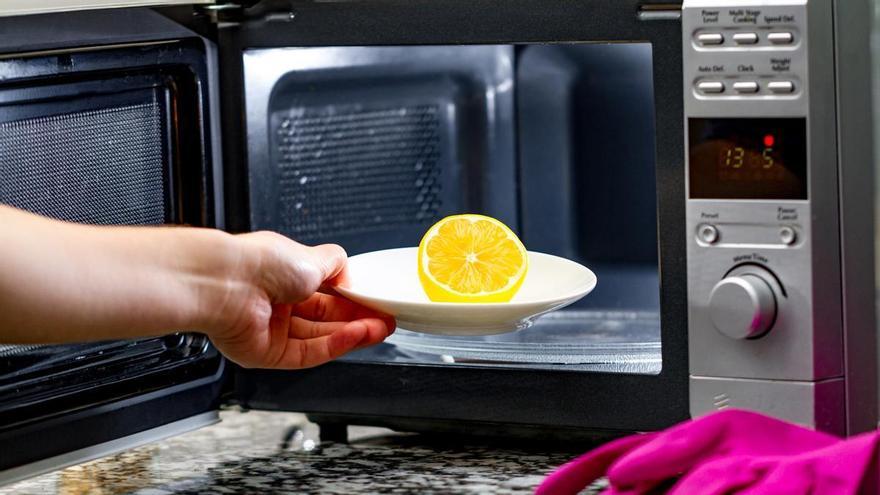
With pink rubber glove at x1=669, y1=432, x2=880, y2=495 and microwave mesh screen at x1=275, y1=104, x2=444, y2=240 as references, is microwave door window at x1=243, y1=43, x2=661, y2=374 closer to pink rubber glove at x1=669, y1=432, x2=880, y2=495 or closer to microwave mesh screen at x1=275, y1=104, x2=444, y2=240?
microwave mesh screen at x1=275, y1=104, x2=444, y2=240

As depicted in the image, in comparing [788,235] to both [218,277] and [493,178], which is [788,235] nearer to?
[218,277]

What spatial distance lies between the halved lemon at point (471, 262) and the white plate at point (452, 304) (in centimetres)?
2

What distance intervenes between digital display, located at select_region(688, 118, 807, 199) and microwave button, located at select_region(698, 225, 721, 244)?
0.08ft

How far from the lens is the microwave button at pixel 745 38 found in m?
0.99

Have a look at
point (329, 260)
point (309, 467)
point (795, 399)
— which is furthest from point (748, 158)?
point (309, 467)

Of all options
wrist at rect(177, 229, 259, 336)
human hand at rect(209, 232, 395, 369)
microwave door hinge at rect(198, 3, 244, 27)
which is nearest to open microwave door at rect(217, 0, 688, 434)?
microwave door hinge at rect(198, 3, 244, 27)

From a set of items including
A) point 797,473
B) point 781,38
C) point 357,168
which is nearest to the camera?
point 797,473

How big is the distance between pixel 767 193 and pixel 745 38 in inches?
4.4

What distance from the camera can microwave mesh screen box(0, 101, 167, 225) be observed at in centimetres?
110

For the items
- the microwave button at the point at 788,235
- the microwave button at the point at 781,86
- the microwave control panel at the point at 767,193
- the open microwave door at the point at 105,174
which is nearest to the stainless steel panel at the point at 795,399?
the microwave control panel at the point at 767,193

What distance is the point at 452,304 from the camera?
0.99m

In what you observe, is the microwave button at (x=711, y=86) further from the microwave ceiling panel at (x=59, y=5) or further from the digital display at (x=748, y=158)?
the microwave ceiling panel at (x=59, y=5)

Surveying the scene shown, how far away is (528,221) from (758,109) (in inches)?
20.5

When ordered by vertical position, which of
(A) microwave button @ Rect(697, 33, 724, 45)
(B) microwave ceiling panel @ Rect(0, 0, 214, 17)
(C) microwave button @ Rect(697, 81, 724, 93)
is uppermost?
(B) microwave ceiling panel @ Rect(0, 0, 214, 17)
